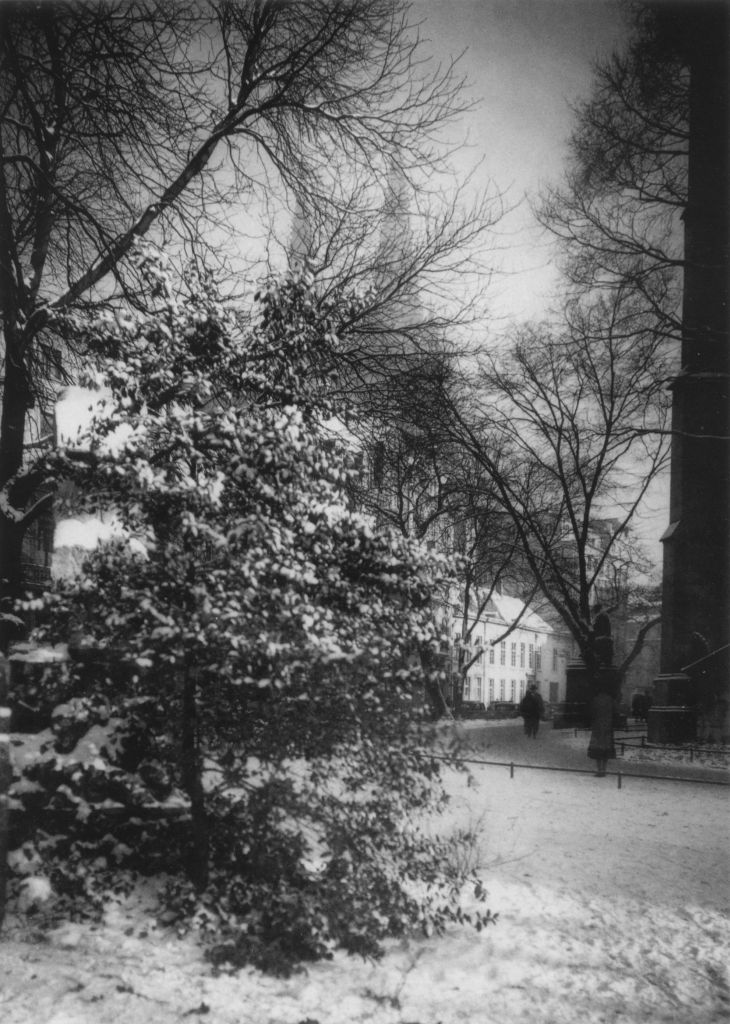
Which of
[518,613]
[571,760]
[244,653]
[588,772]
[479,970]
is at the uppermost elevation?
[244,653]

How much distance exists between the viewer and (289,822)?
481cm

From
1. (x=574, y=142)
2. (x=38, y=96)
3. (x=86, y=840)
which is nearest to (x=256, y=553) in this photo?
(x=86, y=840)

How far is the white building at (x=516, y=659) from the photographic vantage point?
47.3 metres

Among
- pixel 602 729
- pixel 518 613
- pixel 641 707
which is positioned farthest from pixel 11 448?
pixel 518 613

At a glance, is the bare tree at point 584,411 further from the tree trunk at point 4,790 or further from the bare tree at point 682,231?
the tree trunk at point 4,790

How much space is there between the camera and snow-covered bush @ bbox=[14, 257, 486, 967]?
14.0 ft

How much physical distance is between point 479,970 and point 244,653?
247 centimetres

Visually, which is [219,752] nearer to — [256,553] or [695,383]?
[256,553]

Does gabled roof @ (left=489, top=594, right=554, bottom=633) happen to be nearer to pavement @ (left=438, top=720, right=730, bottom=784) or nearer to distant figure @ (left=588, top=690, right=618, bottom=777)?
pavement @ (left=438, top=720, right=730, bottom=784)

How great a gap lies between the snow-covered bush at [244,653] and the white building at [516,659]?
4007cm

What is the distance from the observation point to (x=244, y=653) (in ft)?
13.7

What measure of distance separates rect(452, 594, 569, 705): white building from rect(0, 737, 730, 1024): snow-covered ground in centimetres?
3851

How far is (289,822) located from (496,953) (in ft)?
5.21

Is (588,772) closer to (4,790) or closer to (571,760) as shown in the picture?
(571,760)
